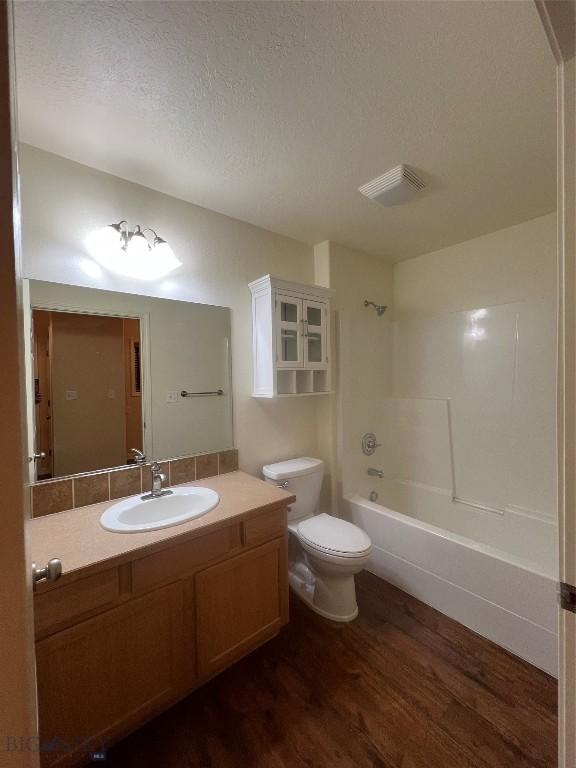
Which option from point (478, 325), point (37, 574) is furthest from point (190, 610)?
point (478, 325)

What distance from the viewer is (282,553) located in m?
1.55

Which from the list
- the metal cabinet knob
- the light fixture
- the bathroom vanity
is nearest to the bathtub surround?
the bathroom vanity

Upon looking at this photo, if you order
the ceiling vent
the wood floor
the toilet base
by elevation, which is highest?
the ceiling vent

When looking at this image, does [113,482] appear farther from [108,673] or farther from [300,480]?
[300,480]

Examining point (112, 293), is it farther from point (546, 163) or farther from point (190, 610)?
point (546, 163)

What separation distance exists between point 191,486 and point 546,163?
241 centimetres

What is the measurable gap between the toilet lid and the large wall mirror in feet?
2.37

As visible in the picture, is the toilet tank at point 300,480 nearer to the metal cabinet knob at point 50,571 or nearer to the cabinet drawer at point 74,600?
the cabinet drawer at point 74,600

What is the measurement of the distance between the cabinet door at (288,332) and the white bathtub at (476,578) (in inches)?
44.8

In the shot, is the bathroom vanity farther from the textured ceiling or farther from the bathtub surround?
the textured ceiling

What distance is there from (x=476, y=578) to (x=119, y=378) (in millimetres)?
2124

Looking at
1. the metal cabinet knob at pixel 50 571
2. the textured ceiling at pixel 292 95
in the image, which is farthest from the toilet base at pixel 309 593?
the textured ceiling at pixel 292 95

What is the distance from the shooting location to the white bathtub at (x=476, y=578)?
1.41m

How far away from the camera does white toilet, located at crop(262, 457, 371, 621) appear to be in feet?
5.38
